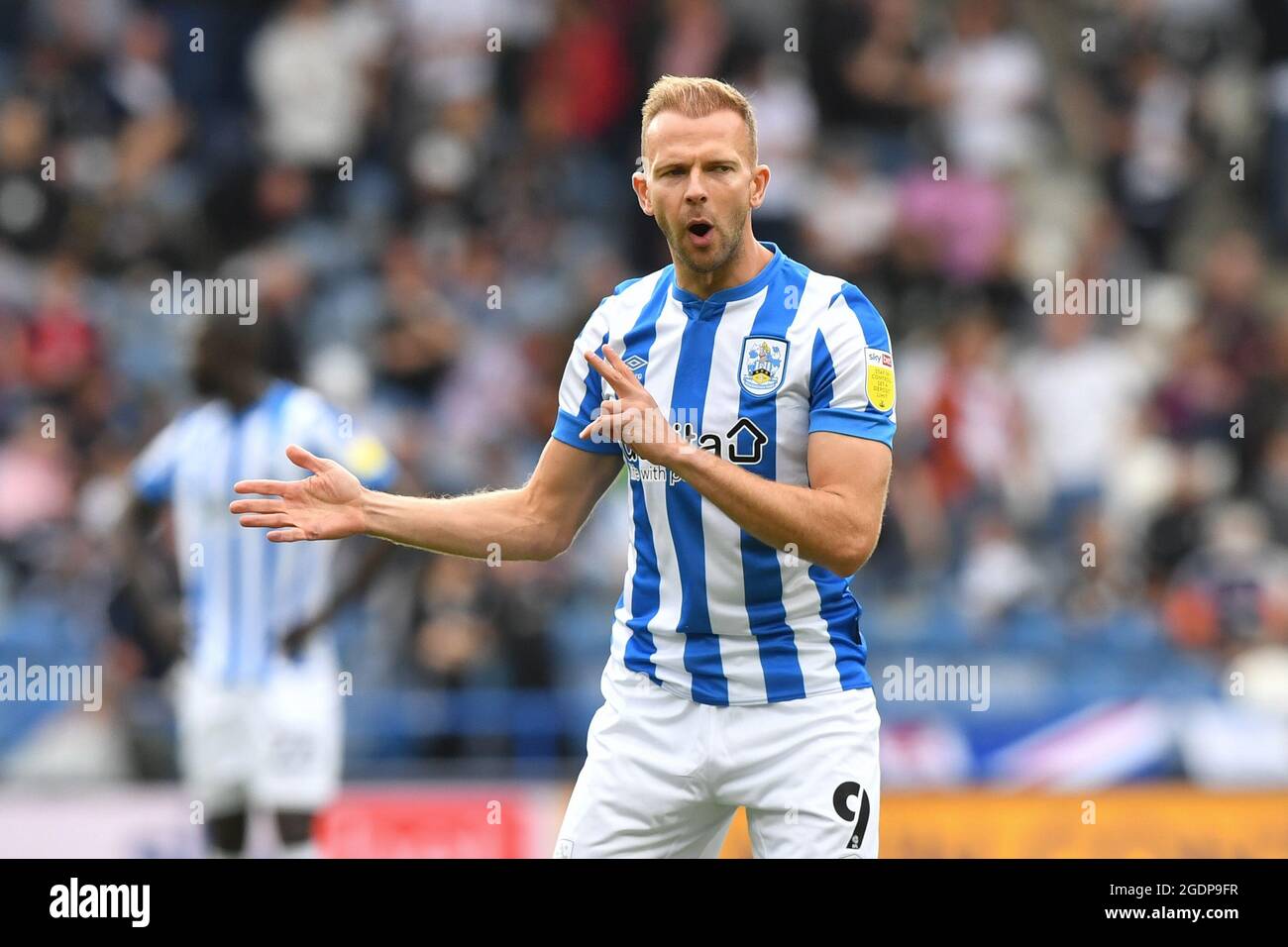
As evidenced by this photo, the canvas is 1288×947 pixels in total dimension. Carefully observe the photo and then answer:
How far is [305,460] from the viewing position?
469 cm

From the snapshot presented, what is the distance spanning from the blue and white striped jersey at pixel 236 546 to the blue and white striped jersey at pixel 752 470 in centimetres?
318

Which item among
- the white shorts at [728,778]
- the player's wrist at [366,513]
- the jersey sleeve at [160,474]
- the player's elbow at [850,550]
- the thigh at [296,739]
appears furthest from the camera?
the jersey sleeve at [160,474]

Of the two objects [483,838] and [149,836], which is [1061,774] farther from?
[149,836]

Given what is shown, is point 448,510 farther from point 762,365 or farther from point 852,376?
point 852,376

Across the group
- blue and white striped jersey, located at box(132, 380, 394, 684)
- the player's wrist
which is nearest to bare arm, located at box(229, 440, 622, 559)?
the player's wrist

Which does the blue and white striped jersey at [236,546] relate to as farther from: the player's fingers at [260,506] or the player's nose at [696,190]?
the player's nose at [696,190]

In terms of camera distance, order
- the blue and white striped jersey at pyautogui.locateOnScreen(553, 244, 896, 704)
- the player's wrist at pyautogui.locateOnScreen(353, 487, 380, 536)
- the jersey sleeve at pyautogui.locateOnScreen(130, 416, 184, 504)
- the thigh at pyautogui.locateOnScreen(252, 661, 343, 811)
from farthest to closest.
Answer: the jersey sleeve at pyautogui.locateOnScreen(130, 416, 184, 504) < the thigh at pyautogui.locateOnScreen(252, 661, 343, 811) < the player's wrist at pyautogui.locateOnScreen(353, 487, 380, 536) < the blue and white striped jersey at pyautogui.locateOnScreen(553, 244, 896, 704)

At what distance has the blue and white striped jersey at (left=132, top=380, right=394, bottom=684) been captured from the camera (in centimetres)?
770

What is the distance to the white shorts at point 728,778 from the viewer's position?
448 cm

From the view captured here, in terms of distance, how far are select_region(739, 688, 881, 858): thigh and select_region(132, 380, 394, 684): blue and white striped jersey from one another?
353cm

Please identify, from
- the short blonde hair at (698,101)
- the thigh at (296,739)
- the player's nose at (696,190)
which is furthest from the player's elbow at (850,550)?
the thigh at (296,739)

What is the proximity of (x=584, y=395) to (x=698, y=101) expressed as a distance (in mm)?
842

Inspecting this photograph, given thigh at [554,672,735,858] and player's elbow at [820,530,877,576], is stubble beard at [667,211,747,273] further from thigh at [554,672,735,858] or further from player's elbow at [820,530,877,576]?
thigh at [554,672,735,858]
